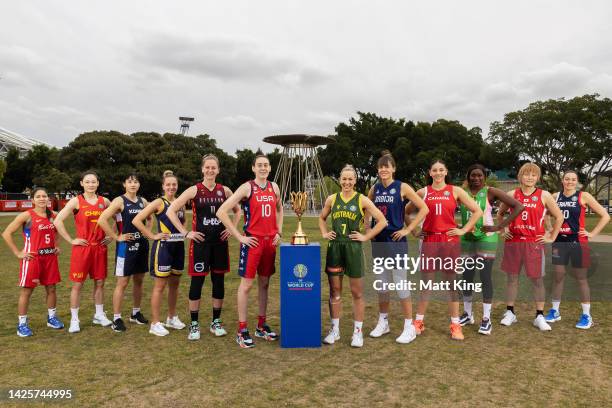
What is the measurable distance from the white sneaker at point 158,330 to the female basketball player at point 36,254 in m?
1.27

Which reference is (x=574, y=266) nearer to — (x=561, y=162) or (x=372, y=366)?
(x=372, y=366)

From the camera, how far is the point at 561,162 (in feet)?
104

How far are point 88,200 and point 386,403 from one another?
4.32 meters

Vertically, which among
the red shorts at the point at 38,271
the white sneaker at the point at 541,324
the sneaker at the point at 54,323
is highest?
the red shorts at the point at 38,271

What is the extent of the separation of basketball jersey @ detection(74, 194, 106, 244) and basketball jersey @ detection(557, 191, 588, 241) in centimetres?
608

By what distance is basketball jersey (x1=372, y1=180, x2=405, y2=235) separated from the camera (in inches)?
189

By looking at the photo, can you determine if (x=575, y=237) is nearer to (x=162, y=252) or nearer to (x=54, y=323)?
(x=162, y=252)

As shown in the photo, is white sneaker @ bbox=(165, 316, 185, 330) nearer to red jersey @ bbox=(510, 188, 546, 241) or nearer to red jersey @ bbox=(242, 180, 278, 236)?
red jersey @ bbox=(242, 180, 278, 236)

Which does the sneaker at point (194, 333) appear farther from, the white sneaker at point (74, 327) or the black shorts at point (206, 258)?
the white sneaker at point (74, 327)

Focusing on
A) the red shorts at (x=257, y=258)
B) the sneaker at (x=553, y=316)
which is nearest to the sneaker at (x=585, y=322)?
the sneaker at (x=553, y=316)

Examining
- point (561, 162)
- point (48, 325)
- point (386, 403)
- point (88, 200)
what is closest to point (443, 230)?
point (386, 403)

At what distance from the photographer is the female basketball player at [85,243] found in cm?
513

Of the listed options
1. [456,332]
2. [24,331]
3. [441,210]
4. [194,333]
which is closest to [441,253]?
[441,210]

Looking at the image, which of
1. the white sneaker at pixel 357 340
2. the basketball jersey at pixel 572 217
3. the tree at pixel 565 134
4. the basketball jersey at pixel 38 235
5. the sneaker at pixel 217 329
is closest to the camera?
the white sneaker at pixel 357 340
